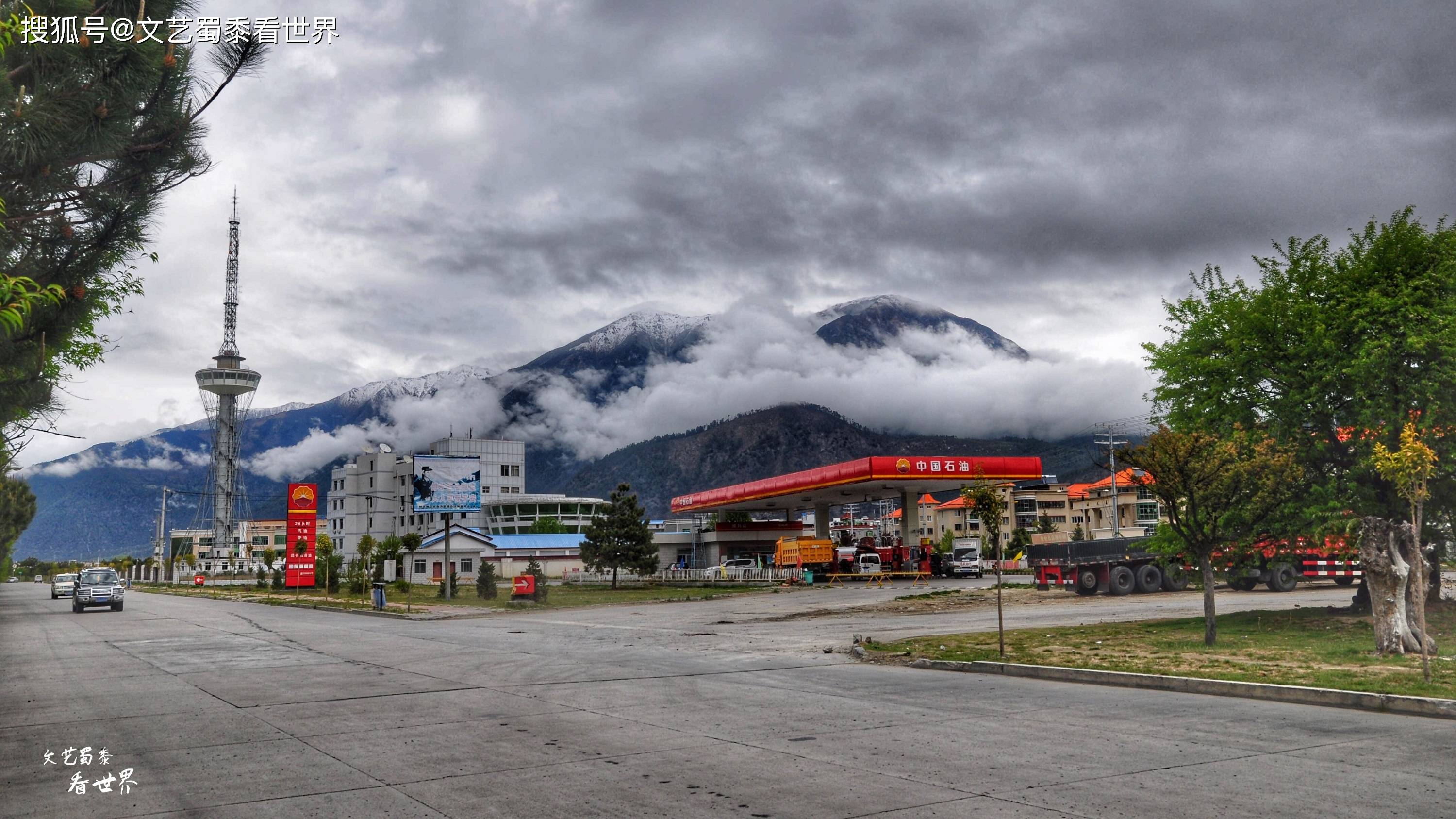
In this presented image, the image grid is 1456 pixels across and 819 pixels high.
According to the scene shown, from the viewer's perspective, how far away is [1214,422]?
2466 cm

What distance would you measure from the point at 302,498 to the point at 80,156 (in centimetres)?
5362

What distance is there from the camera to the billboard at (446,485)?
2366 inches

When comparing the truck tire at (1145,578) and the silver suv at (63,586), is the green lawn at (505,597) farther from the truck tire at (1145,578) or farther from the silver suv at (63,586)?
the truck tire at (1145,578)

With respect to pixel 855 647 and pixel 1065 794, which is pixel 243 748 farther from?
pixel 855 647

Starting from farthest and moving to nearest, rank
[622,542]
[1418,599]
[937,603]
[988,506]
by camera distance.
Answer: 1. [622,542]
2. [937,603]
3. [988,506]
4. [1418,599]

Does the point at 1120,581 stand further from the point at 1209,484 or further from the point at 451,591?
the point at 451,591

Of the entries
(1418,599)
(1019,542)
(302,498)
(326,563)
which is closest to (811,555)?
(302,498)

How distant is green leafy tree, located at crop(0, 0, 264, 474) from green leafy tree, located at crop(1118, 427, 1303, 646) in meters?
17.2

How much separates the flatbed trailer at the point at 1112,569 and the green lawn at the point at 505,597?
18210 mm

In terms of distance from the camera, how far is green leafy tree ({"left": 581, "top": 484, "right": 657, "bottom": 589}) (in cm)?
6444

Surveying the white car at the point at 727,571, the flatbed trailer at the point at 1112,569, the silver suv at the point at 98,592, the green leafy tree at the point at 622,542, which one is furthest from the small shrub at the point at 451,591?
the flatbed trailer at the point at 1112,569

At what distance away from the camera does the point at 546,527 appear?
12381cm

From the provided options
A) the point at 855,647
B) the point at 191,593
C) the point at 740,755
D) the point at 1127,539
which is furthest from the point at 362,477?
the point at 740,755

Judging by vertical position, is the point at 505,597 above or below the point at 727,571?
below
